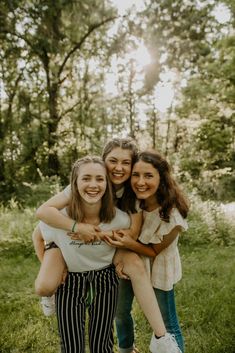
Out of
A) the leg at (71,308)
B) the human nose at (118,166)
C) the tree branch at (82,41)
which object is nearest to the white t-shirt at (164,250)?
the human nose at (118,166)

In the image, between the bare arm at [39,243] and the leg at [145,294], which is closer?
the leg at [145,294]

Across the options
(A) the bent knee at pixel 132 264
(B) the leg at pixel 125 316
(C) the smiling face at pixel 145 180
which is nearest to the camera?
(A) the bent knee at pixel 132 264

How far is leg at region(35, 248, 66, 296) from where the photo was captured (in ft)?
7.68

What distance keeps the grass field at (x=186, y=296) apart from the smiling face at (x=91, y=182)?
5.63 ft

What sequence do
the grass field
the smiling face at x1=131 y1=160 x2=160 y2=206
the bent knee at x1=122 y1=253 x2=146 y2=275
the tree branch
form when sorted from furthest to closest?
1. the tree branch
2. the grass field
3. the smiling face at x1=131 y1=160 x2=160 y2=206
4. the bent knee at x1=122 y1=253 x2=146 y2=275

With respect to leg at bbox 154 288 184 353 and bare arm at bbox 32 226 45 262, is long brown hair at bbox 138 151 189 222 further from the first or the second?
bare arm at bbox 32 226 45 262

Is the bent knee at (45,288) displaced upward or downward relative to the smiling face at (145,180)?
downward

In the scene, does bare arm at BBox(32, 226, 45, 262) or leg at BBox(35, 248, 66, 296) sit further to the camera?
bare arm at BBox(32, 226, 45, 262)

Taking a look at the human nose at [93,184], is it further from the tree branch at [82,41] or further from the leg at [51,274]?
the tree branch at [82,41]

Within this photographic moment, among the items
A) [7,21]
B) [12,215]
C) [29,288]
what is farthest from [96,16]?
[29,288]

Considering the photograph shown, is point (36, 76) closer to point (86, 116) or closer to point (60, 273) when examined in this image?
point (86, 116)

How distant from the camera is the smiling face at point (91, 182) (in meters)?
2.43

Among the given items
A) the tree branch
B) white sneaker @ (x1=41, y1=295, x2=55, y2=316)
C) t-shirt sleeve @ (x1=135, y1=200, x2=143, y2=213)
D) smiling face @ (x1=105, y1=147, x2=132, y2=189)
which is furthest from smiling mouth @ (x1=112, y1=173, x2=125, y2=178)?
the tree branch

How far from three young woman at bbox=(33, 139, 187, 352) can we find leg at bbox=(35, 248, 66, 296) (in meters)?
0.04
